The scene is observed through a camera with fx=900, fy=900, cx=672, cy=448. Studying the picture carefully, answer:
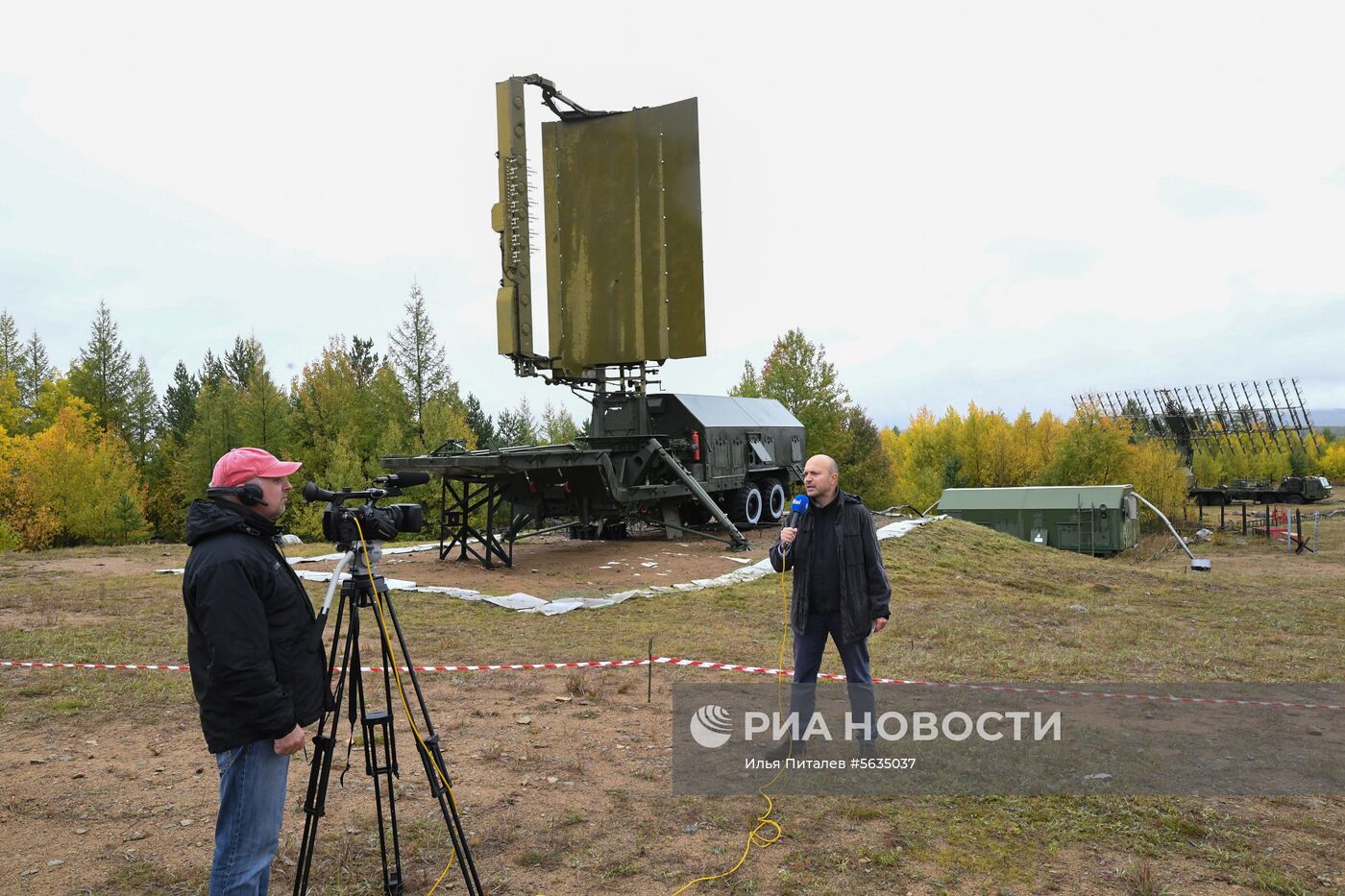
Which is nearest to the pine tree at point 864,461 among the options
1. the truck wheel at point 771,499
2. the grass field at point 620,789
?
the truck wheel at point 771,499

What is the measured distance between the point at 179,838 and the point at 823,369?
140ft

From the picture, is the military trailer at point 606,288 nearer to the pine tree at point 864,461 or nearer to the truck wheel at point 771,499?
the truck wheel at point 771,499

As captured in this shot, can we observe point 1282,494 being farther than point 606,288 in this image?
Yes

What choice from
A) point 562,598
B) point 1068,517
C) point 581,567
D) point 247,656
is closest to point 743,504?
point 581,567

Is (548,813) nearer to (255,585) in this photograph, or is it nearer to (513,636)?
(255,585)

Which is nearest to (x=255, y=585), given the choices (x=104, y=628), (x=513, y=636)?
(x=513, y=636)

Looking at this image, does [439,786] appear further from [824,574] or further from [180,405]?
[180,405]

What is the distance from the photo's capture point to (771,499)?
67.5 ft

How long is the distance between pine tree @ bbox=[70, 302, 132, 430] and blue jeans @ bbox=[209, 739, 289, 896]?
5269 centimetres

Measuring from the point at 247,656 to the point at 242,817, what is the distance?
64 cm

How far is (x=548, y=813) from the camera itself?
5.07m

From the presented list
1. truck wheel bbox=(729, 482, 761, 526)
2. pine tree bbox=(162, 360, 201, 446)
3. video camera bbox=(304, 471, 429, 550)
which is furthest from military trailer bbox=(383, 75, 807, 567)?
pine tree bbox=(162, 360, 201, 446)

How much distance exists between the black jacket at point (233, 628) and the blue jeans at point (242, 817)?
11cm

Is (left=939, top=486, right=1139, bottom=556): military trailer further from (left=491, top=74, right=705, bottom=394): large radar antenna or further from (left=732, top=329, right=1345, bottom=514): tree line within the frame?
(left=491, top=74, right=705, bottom=394): large radar antenna
